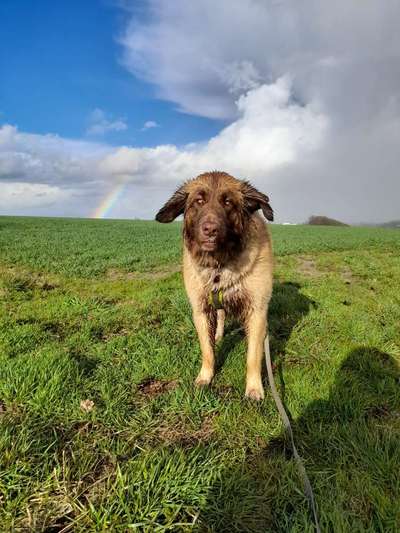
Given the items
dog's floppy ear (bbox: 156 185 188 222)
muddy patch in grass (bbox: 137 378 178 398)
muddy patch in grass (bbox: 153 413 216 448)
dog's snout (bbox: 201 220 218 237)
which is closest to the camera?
muddy patch in grass (bbox: 153 413 216 448)

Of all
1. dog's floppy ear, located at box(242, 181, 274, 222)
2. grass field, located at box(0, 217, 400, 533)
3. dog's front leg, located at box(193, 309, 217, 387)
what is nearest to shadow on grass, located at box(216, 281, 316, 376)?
grass field, located at box(0, 217, 400, 533)

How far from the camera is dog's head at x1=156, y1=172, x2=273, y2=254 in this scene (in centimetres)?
340

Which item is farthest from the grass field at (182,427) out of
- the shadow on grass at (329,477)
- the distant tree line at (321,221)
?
the distant tree line at (321,221)

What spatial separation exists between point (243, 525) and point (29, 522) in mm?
1214

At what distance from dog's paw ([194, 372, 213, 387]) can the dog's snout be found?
59.3 inches

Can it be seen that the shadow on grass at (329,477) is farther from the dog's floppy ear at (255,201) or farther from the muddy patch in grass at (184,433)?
the dog's floppy ear at (255,201)

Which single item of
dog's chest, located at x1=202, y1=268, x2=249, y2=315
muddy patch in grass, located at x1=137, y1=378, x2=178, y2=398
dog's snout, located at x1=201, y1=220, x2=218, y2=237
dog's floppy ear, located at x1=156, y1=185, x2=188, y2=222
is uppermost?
dog's floppy ear, located at x1=156, y1=185, x2=188, y2=222

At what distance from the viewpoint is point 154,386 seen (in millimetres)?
3600

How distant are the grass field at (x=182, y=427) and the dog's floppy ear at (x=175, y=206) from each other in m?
1.64

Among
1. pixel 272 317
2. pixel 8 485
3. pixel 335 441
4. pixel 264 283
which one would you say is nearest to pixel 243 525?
pixel 335 441

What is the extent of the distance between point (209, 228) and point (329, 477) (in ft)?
7.17

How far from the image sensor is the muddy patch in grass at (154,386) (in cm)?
346

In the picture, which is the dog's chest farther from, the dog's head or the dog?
the dog's head

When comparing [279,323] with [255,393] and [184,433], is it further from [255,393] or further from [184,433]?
[184,433]
